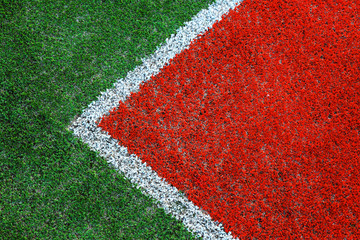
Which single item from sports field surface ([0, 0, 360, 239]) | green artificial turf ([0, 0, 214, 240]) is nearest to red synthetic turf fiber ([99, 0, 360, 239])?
sports field surface ([0, 0, 360, 239])

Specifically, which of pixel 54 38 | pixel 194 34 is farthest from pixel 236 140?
pixel 54 38

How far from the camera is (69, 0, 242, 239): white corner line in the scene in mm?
3080

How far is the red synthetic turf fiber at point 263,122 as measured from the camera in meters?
3.13

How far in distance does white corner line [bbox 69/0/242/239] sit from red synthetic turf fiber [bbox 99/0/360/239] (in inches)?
3.5

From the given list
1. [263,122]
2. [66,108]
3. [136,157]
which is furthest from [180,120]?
[66,108]

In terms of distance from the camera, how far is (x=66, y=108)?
10.7 ft

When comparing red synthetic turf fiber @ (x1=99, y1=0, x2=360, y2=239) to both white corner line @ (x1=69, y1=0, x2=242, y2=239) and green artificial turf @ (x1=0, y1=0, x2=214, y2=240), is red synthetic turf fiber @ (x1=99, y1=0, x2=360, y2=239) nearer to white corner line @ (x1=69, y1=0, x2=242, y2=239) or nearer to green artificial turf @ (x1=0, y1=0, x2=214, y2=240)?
white corner line @ (x1=69, y1=0, x2=242, y2=239)

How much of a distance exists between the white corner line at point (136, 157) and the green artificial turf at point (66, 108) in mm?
81

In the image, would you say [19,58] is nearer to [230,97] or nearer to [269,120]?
[230,97]

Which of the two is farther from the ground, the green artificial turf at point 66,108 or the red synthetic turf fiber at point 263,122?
the green artificial turf at point 66,108

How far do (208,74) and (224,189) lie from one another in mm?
1405

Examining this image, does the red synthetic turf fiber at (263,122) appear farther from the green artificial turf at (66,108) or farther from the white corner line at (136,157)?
the green artificial turf at (66,108)

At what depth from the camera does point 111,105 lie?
331 cm

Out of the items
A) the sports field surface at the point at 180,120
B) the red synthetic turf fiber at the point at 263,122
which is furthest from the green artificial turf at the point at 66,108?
the red synthetic turf fiber at the point at 263,122
